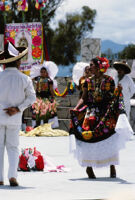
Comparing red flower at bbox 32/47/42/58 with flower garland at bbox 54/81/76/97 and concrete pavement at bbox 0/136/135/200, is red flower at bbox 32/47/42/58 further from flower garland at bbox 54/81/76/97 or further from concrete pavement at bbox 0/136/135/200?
concrete pavement at bbox 0/136/135/200

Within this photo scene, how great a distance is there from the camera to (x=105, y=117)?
6.81 meters

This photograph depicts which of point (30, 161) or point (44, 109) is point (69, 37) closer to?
point (44, 109)

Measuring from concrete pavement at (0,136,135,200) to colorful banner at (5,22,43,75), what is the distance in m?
4.93

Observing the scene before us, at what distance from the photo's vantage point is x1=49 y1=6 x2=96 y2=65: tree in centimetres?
A: 4747

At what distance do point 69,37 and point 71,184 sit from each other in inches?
1700

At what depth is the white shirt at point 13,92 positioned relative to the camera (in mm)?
5770

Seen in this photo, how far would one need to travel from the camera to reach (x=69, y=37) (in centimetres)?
4862

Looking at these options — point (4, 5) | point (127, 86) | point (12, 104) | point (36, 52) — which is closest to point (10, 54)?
point (12, 104)

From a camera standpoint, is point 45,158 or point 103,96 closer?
point 103,96

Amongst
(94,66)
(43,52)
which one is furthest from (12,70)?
(43,52)

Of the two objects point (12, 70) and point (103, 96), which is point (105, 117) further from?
point (12, 70)

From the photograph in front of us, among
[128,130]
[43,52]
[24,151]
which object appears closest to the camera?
[128,130]

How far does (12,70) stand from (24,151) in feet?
5.50

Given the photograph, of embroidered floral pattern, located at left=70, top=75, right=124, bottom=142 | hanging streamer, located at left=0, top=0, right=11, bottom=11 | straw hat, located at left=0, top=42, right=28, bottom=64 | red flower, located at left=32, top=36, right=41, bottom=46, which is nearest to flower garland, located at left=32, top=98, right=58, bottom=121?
red flower, located at left=32, top=36, right=41, bottom=46
